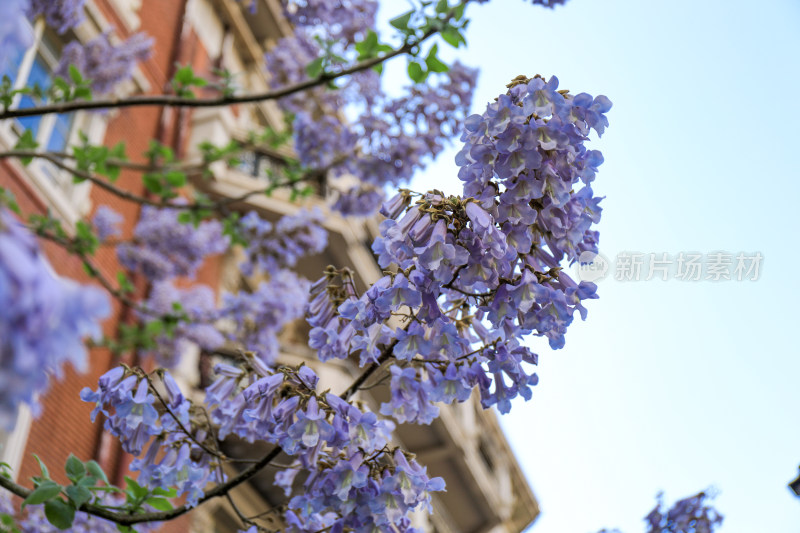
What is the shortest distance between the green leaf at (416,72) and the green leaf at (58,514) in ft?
8.25

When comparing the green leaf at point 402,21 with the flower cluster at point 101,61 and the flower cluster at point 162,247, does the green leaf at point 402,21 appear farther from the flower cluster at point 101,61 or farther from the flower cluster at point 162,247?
the flower cluster at point 162,247

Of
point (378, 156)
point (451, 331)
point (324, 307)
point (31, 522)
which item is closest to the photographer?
point (451, 331)

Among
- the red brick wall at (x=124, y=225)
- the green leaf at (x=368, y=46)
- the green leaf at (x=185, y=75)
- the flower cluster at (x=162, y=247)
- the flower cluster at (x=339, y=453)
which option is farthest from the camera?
the flower cluster at (x=162, y=247)

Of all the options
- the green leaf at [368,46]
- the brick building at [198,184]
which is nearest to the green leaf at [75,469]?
the green leaf at [368,46]

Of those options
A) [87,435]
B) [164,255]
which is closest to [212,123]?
[164,255]

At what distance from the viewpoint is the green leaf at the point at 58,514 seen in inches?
96.4

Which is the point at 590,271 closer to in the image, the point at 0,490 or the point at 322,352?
the point at 322,352

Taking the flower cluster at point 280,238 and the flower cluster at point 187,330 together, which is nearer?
the flower cluster at point 280,238

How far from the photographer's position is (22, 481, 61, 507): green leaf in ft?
7.76

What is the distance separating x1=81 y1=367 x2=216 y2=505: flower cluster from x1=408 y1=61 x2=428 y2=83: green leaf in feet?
6.24

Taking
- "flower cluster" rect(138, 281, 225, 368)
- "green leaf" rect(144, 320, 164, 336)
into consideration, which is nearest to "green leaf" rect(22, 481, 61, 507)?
"green leaf" rect(144, 320, 164, 336)

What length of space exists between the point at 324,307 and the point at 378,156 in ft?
15.5

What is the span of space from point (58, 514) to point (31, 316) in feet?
4.81

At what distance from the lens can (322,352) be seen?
2.92 meters
